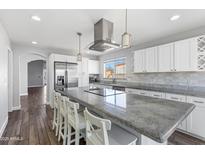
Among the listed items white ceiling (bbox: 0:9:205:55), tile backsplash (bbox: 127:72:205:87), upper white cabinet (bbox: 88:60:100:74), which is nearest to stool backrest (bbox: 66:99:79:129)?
white ceiling (bbox: 0:9:205:55)

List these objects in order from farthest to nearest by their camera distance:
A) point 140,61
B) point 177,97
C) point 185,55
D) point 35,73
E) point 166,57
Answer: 1. point 35,73
2. point 140,61
3. point 166,57
4. point 185,55
5. point 177,97

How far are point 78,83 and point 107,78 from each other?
1691 millimetres

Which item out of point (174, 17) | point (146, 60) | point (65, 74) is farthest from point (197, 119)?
point (65, 74)

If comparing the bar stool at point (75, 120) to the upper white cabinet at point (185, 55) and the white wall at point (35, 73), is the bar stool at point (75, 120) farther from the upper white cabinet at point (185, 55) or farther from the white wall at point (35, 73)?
the white wall at point (35, 73)

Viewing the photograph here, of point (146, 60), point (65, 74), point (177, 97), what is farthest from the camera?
point (65, 74)

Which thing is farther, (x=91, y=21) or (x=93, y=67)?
(x=93, y=67)

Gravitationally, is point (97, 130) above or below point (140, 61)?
below

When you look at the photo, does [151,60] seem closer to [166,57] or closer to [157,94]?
[166,57]

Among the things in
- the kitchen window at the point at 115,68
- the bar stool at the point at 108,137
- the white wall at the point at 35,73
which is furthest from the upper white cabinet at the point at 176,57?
the white wall at the point at 35,73

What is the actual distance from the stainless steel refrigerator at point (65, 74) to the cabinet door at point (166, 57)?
10.7 feet

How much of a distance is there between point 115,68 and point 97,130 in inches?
174

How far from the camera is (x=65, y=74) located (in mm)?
4465

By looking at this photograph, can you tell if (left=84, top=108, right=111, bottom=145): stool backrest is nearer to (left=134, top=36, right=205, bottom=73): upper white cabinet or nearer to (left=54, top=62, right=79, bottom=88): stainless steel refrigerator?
(left=134, top=36, right=205, bottom=73): upper white cabinet

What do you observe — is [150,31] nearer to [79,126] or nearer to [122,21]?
[122,21]
